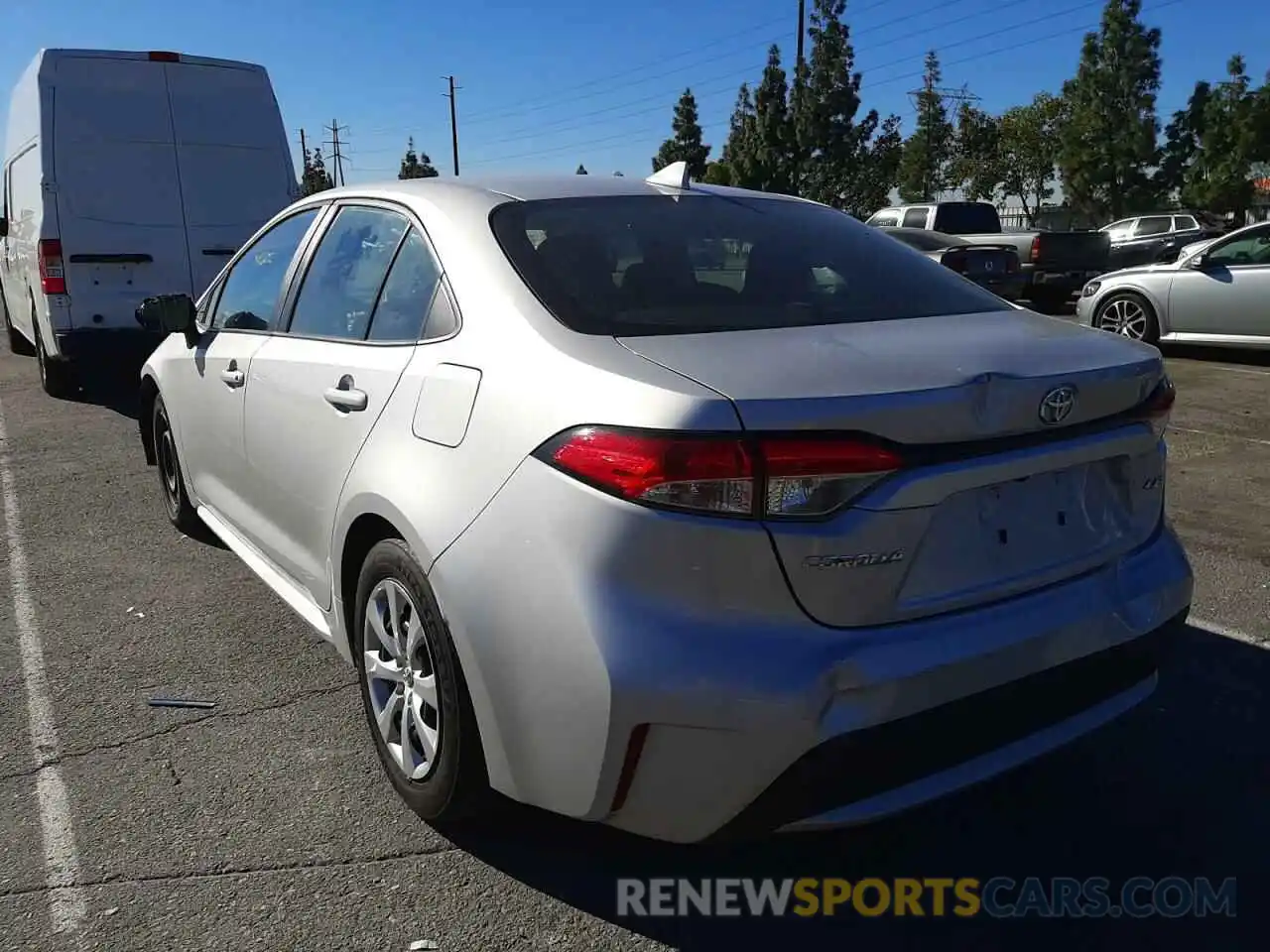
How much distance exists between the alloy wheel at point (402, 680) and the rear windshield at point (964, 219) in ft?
57.6

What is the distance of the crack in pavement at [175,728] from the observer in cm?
321

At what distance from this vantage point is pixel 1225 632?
13.1 ft

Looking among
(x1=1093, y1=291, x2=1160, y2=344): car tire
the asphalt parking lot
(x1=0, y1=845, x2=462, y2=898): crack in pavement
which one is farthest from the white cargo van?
(x1=1093, y1=291, x2=1160, y2=344): car tire

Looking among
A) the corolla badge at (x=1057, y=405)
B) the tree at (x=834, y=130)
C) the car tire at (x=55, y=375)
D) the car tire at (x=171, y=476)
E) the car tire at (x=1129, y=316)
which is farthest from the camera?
the tree at (x=834, y=130)

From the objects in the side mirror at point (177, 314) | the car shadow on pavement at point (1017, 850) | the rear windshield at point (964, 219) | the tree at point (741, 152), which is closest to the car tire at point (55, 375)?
the side mirror at point (177, 314)

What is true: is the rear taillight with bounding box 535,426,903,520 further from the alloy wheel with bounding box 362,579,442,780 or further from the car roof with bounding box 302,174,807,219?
the car roof with bounding box 302,174,807,219

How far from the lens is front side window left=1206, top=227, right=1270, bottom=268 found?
34.4 feet

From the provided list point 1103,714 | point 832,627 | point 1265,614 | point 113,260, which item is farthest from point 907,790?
point 113,260

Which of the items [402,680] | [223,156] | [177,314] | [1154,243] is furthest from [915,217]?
[402,680]

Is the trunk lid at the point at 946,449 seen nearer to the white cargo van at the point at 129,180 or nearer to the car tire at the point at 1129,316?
the white cargo van at the point at 129,180

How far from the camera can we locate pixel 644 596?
6.91ft

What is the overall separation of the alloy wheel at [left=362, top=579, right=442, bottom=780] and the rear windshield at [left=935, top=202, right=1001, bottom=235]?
17.5 m

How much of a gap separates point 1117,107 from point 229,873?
2016 inches

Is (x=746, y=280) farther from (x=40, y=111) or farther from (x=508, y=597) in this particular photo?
(x=40, y=111)
